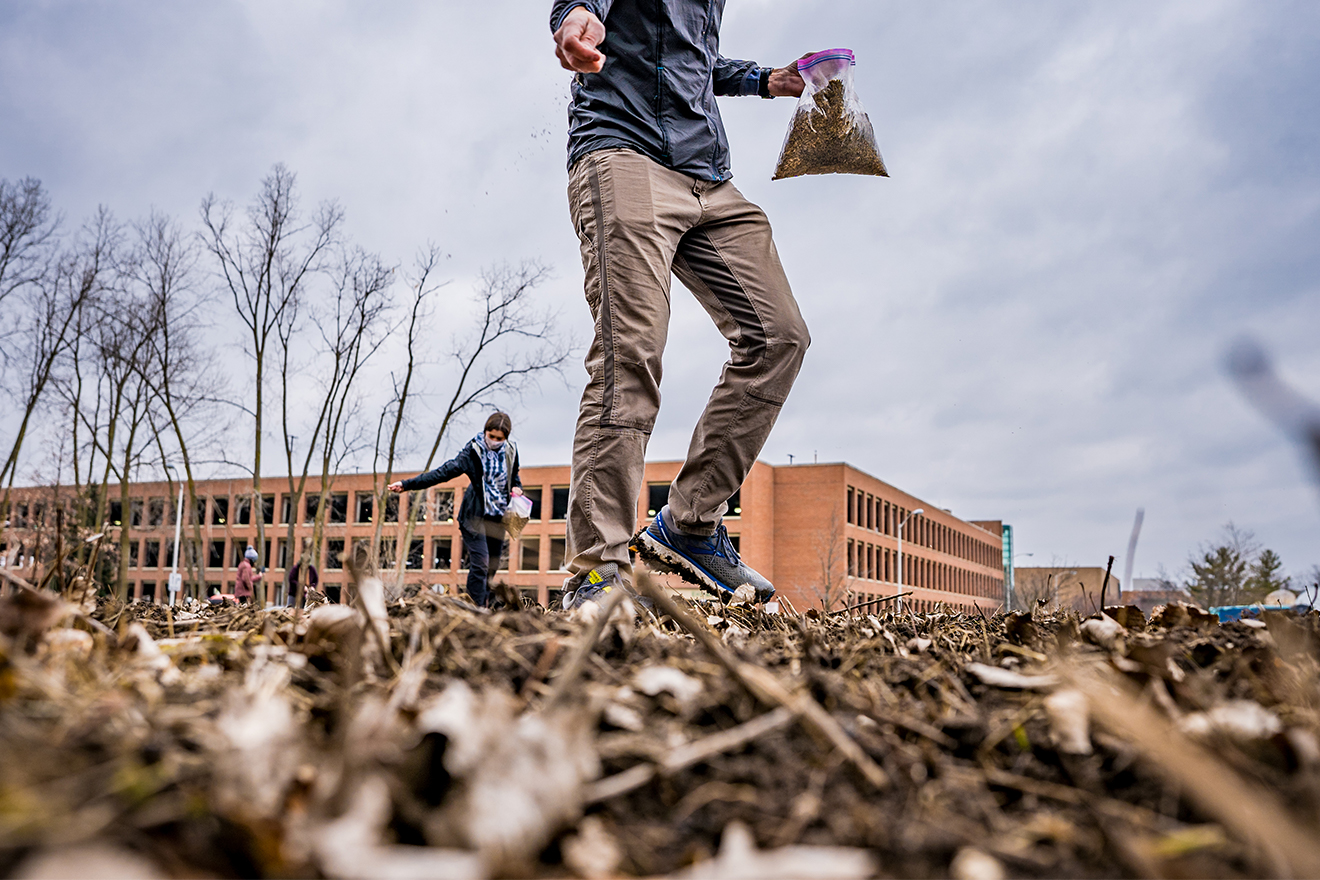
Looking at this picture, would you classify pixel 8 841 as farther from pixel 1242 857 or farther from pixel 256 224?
pixel 256 224

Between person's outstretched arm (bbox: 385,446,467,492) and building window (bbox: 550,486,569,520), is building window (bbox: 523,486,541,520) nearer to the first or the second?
building window (bbox: 550,486,569,520)

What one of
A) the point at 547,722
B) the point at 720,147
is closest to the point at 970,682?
the point at 547,722

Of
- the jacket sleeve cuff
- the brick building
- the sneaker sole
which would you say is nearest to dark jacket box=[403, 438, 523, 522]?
the sneaker sole

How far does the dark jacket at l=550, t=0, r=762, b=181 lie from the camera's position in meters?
3.01

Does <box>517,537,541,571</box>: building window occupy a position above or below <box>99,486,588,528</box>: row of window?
below

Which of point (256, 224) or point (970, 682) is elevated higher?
point (256, 224)

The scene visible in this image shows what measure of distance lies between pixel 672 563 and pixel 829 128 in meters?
1.97

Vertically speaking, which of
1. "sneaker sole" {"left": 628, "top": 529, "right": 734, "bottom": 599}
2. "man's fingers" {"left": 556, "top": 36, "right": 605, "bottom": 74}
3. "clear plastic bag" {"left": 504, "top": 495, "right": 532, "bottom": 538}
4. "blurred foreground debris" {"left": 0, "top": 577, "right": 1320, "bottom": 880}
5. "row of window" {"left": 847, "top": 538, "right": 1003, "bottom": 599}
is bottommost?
"row of window" {"left": 847, "top": 538, "right": 1003, "bottom": 599}

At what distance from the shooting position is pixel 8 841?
525 millimetres

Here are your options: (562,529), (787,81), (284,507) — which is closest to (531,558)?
(562,529)

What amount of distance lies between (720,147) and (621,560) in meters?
1.61

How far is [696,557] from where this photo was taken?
3.31m

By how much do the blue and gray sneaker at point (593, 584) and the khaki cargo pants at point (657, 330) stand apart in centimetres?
3

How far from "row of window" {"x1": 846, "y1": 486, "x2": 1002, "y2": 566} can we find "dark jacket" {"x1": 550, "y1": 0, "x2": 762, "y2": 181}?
2015 inches
